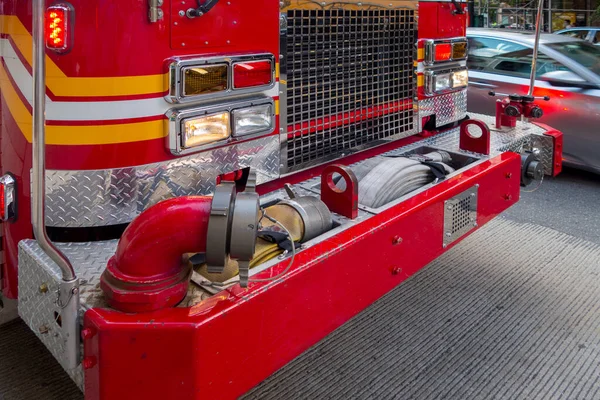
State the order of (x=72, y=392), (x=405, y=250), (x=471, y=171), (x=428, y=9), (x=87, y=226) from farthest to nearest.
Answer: (x=428, y=9)
(x=471, y=171)
(x=72, y=392)
(x=405, y=250)
(x=87, y=226)

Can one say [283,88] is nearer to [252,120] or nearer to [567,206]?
[252,120]

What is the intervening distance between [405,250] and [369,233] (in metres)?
0.26

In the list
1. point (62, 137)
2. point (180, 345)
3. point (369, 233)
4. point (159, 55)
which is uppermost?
point (159, 55)

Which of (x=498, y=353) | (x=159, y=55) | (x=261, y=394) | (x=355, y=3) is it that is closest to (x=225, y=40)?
(x=159, y=55)

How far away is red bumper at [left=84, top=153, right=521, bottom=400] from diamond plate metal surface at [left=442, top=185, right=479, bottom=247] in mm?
240

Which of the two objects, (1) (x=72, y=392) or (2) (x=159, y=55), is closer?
(2) (x=159, y=55)

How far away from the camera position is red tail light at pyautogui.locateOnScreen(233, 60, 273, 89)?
7.17 feet

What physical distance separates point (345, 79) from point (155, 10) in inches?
40.8

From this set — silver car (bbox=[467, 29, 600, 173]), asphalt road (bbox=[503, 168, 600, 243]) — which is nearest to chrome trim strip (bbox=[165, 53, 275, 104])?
asphalt road (bbox=[503, 168, 600, 243])

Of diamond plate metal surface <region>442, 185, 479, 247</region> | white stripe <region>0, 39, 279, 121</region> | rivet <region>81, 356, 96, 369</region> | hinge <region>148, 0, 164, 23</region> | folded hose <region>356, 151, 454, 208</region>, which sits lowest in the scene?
rivet <region>81, 356, 96, 369</region>

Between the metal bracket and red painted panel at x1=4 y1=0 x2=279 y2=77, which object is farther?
red painted panel at x1=4 y1=0 x2=279 y2=77

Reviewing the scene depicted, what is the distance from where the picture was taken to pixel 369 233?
6.90ft

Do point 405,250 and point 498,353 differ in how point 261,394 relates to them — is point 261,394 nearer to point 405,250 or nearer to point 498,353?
point 405,250

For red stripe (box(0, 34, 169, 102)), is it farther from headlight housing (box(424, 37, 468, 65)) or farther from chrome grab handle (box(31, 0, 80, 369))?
headlight housing (box(424, 37, 468, 65))
